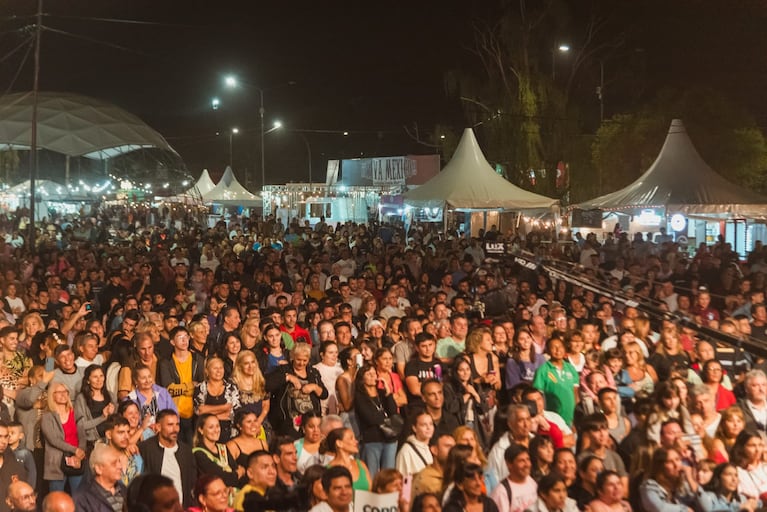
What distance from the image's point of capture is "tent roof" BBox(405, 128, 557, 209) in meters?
19.2

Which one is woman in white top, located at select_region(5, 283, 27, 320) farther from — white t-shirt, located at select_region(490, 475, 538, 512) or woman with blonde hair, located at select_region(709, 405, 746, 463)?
woman with blonde hair, located at select_region(709, 405, 746, 463)

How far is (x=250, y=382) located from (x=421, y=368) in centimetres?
150

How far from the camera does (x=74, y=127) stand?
3600cm

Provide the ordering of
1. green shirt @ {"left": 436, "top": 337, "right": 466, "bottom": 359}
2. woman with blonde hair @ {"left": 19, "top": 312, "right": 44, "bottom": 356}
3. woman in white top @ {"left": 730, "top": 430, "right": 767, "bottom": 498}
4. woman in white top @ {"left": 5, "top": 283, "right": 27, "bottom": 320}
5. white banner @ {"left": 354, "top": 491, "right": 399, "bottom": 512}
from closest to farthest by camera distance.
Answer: white banner @ {"left": 354, "top": 491, "right": 399, "bottom": 512} → woman in white top @ {"left": 730, "top": 430, "right": 767, "bottom": 498} → green shirt @ {"left": 436, "top": 337, "right": 466, "bottom": 359} → woman with blonde hair @ {"left": 19, "top": 312, "right": 44, "bottom": 356} → woman in white top @ {"left": 5, "top": 283, "right": 27, "bottom": 320}

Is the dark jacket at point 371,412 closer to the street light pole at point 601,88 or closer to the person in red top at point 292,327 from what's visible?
the person in red top at point 292,327

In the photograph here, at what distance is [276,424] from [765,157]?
33928mm

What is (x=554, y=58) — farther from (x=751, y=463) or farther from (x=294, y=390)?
(x=751, y=463)

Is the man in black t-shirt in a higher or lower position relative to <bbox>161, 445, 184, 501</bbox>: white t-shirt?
higher

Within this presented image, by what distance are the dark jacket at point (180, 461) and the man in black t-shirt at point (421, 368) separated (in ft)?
6.86

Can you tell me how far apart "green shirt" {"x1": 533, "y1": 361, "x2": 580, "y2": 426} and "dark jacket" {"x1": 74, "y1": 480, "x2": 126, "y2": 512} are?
3771 mm

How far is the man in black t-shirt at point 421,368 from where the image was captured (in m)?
7.64

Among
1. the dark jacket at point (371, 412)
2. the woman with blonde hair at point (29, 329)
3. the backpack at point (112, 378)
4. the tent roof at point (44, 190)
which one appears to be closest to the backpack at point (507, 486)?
the dark jacket at point (371, 412)

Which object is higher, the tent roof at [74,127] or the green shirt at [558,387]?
the tent roof at [74,127]

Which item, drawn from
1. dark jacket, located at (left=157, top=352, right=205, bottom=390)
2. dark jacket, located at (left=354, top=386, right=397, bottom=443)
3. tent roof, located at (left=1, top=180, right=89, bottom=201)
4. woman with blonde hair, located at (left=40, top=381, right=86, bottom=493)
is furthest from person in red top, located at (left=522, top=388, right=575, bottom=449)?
tent roof, located at (left=1, top=180, right=89, bottom=201)
